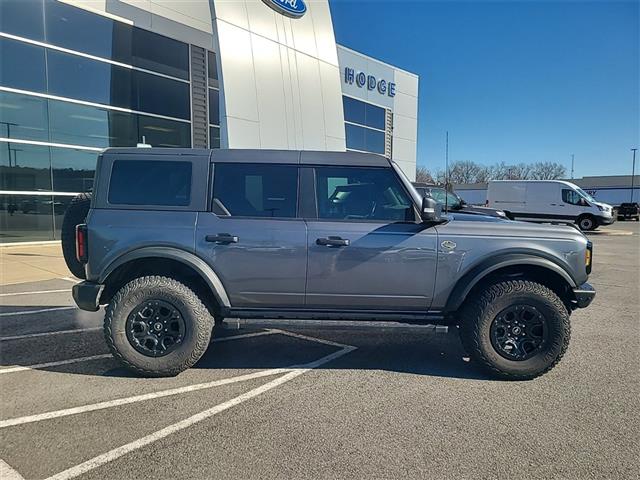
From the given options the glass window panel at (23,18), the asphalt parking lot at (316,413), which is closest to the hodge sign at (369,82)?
the glass window panel at (23,18)

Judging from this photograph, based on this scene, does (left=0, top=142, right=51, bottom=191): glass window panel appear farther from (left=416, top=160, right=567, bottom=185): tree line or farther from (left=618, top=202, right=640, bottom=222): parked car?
(left=416, top=160, right=567, bottom=185): tree line

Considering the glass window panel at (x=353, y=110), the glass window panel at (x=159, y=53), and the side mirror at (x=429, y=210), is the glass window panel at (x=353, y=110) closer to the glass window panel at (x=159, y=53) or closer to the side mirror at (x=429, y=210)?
the glass window panel at (x=159, y=53)

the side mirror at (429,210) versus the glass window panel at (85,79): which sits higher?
the glass window panel at (85,79)

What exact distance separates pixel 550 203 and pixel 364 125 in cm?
1110

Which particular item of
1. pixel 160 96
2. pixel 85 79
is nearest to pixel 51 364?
pixel 85 79

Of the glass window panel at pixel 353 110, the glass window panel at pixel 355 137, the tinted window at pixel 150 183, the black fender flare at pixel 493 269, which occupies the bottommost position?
the black fender flare at pixel 493 269

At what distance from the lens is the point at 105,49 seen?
13.4 m

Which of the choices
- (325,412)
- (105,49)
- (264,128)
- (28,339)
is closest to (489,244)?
(325,412)

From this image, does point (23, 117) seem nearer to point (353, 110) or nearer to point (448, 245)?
point (448, 245)

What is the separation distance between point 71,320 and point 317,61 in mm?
12374

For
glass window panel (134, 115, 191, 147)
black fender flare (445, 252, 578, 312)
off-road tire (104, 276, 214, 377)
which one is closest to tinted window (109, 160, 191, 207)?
off-road tire (104, 276, 214, 377)

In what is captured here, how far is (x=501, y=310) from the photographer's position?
370 centimetres

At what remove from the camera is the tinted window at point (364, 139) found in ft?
74.6

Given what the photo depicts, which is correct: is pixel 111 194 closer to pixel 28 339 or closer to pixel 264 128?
pixel 28 339
